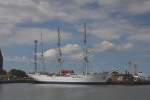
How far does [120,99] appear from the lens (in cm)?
11438

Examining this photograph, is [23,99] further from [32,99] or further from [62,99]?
[62,99]

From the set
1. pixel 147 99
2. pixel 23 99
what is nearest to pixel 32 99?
pixel 23 99

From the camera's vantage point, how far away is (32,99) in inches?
4232

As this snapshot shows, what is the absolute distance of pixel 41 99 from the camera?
10950 cm

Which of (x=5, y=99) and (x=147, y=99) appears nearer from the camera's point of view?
(x=5, y=99)

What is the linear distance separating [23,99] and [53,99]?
24.7 feet

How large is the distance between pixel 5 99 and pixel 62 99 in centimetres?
1489

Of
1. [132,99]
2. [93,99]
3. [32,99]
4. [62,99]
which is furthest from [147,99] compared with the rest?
[32,99]

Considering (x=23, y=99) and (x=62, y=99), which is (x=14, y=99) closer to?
(x=23, y=99)

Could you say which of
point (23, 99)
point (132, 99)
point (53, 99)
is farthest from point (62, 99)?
point (132, 99)

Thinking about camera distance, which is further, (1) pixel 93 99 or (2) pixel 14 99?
(1) pixel 93 99

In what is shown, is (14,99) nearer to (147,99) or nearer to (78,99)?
(78,99)

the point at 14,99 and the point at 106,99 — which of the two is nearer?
the point at 14,99

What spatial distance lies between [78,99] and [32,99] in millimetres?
12521
